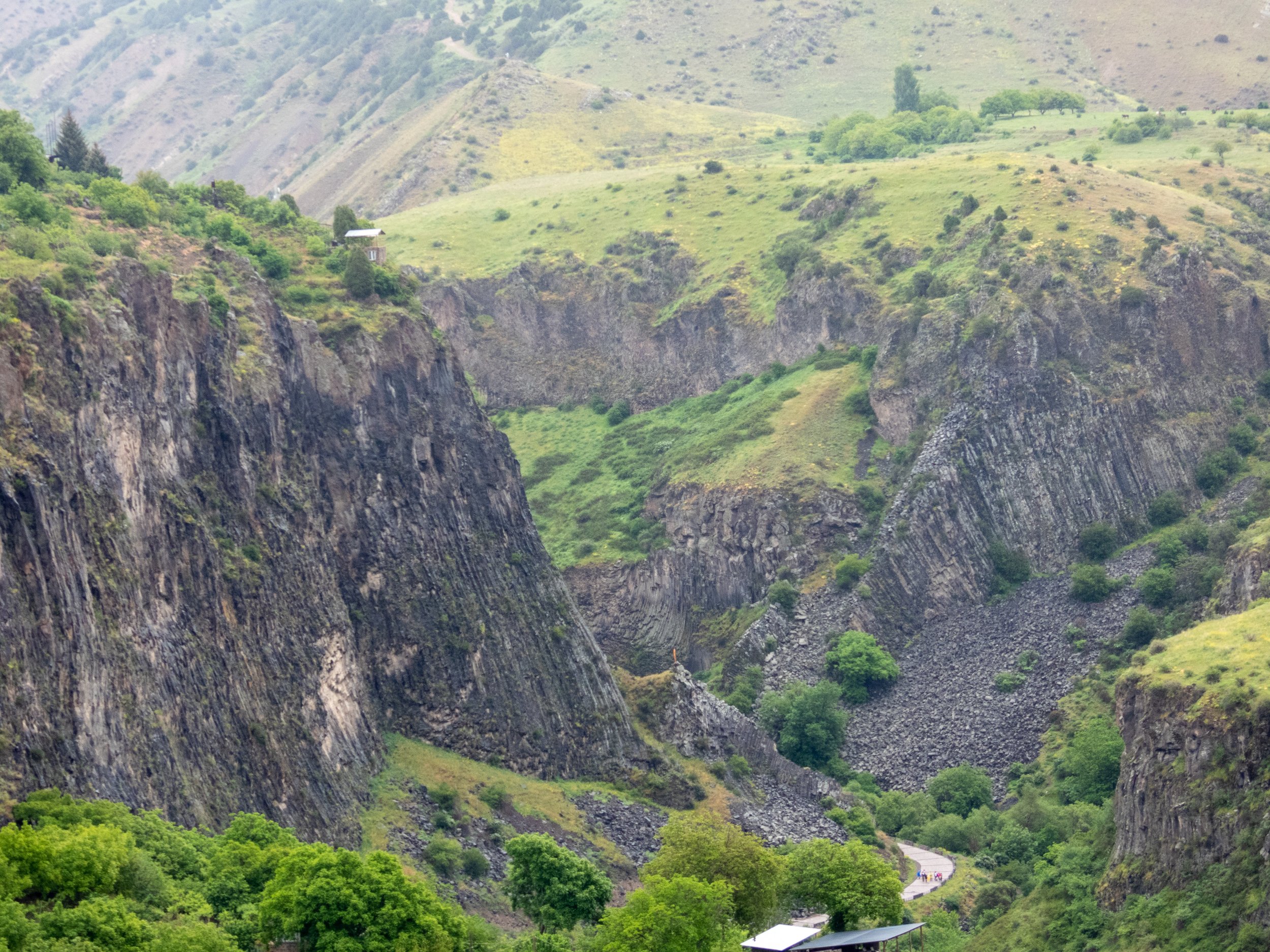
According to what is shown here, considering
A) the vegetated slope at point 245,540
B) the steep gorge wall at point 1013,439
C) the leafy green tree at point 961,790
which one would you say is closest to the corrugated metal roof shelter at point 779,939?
the vegetated slope at point 245,540

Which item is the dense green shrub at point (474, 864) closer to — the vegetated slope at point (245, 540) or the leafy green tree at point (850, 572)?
the vegetated slope at point (245, 540)

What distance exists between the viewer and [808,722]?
6594 inches

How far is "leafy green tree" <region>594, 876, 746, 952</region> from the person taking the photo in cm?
9675

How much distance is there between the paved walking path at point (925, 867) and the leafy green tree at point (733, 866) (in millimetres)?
18801

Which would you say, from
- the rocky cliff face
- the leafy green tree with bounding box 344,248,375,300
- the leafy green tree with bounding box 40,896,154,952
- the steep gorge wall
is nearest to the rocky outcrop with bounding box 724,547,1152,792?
the steep gorge wall

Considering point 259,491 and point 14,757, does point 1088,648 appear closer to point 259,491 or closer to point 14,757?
point 259,491

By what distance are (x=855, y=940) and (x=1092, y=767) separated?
56946mm

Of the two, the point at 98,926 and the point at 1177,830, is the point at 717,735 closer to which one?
the point at 1177,830

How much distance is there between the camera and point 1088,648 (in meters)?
167

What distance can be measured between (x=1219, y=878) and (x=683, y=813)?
3832 centimetres

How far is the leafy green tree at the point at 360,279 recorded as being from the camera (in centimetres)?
13862

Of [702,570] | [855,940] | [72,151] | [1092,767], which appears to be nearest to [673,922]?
[855,940]

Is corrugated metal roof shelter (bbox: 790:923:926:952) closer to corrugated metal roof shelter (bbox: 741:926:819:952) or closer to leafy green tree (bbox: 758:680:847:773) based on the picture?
corrugated metal roof shelter (bbox: 741:926:819:952)

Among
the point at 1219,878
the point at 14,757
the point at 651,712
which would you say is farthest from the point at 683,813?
the point at 14,757
